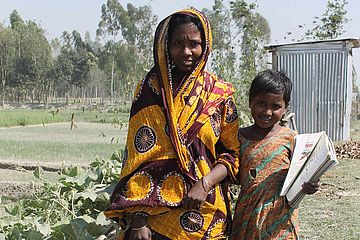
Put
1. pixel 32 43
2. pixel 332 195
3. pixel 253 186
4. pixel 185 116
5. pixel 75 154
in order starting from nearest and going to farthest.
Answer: pixel 185 116
pixel 253 186
pixel 332 195
pixel 75 154
pixel 32 43

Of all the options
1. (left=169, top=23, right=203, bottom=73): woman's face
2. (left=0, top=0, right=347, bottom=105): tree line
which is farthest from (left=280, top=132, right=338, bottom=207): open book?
(left=0, top=0, right=347, bottom=105): tree line

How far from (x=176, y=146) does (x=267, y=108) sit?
1.40ft

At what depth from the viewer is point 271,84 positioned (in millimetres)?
1869

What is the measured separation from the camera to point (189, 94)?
65.5 inches

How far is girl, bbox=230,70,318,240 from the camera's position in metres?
1.87

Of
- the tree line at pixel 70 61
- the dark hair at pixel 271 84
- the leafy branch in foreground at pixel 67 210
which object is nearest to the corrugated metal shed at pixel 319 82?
the leafy branch in foreground at pixel 67 210

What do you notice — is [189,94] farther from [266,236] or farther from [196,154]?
[266,236]

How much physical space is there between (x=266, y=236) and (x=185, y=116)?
0.56 meters

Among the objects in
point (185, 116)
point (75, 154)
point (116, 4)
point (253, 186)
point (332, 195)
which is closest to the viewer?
point (185, 116)

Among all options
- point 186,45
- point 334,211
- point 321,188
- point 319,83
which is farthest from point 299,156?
point 319,83

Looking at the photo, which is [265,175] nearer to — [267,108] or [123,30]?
[267,108]

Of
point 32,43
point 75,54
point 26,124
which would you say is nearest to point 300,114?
point 26,124

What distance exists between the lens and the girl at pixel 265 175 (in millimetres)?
1871

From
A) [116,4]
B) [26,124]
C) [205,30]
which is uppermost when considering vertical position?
[116,4]
